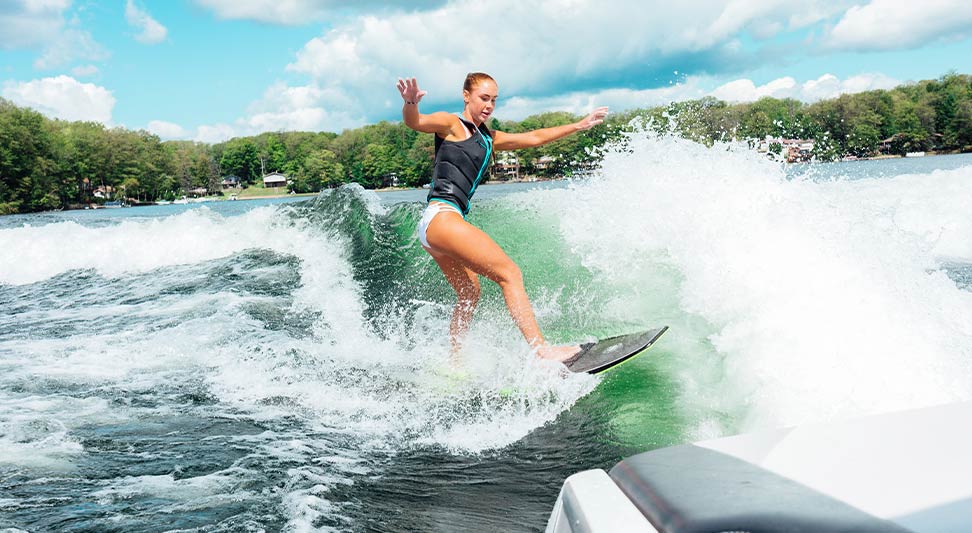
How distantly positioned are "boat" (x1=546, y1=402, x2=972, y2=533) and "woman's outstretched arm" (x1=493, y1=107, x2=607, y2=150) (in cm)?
380

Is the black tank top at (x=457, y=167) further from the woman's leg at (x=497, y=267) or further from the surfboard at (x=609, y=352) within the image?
the surfboard at (x=609, y=352)

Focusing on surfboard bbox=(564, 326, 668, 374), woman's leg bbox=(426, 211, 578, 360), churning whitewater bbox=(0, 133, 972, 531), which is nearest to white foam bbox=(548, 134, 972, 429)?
churning whitewater bbox=(0, 133, 972, 531)

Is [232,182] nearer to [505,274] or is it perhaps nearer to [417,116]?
[417,116]

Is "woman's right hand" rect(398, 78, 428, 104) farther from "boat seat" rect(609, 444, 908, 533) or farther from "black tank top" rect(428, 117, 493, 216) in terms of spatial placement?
"boat seat" rect(609, 444, 908, 533)

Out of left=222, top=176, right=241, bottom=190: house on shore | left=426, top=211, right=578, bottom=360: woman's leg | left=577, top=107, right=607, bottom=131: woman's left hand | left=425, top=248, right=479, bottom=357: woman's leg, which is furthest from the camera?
left=222, top=176, right=241, bottom=190: house on shore

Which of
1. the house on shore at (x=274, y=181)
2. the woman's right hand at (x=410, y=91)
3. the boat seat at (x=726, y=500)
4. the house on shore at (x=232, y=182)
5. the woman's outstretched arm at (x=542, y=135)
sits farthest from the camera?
the house on shore at (x=232, y=182)

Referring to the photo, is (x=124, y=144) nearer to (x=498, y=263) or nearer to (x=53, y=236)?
(x=53, y=236)

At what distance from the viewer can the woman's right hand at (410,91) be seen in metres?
4.03

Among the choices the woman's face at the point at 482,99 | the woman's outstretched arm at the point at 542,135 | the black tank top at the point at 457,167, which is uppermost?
the woman's face at the point at 482,99

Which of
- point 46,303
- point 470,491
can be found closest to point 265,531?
point 470,491

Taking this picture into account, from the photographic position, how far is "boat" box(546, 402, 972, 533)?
1.06 meters

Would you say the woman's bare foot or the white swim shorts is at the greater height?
the white swim shorts

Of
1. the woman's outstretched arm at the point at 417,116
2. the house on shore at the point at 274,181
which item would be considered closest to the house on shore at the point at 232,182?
the house on shore at the point at 274,181

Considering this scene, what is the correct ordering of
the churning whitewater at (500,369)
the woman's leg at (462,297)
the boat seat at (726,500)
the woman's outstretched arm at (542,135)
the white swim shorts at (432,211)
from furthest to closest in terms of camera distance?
the woman's outstretched arm at (542,135), the woman's leg at (462,297), the white swim shorts at (432,211), the churning whitewater at (500,369), the boat seat at (726,500)
